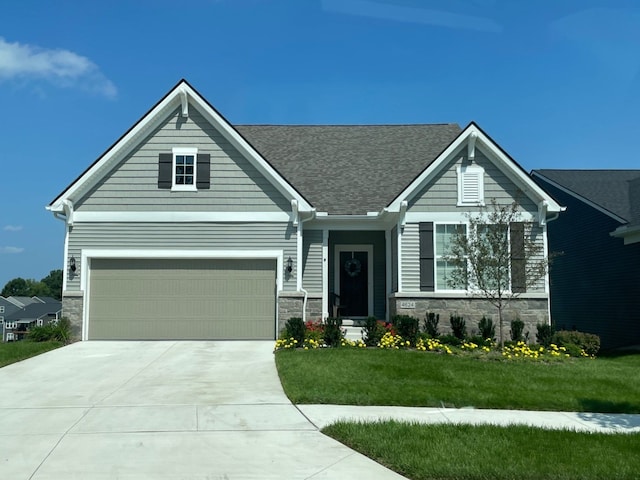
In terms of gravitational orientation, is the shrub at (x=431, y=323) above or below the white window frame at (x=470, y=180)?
below

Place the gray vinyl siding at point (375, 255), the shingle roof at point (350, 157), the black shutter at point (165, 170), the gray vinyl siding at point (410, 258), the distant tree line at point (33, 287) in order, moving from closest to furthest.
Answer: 1. the black shutter at point (165, 170)
2. the gray vinyl siding at point (410, 258)
3. the shingle roof at point (350, 157)
4. the gray vinyl siding at point (375, 255)
5. the distant tree line at point (33, 287)

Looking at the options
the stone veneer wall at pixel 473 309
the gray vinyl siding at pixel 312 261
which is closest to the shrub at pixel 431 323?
the stone veneer wall at pixel 473 309

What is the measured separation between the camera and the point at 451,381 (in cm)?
1047

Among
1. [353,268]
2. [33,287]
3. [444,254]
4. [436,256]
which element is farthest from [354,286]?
[33,287]

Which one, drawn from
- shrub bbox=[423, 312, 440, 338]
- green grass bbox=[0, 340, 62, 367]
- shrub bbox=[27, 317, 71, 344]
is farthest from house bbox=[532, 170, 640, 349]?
green grass bbox=[0, 340, 62, 367]

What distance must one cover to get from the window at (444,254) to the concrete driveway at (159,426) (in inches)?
249

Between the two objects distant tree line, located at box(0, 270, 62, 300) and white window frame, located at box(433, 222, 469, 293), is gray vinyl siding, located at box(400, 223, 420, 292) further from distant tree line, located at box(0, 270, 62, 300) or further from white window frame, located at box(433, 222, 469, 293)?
distant tree line, located at box(0, 270, 62, 300)

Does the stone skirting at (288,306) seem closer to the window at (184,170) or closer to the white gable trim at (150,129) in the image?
the white gable trim at (150,129)

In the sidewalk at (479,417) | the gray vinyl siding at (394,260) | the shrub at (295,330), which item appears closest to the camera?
the sidewalk at (479,417)

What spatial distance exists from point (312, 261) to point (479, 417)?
10.0 metres

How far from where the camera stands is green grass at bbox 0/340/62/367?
12.8 metres

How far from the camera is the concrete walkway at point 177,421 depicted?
5.98 m

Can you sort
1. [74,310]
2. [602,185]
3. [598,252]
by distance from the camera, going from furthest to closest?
[602,185], [598,252], [74,310]

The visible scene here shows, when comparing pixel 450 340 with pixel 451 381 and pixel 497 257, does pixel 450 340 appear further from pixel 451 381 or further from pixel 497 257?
pixel 451 381
